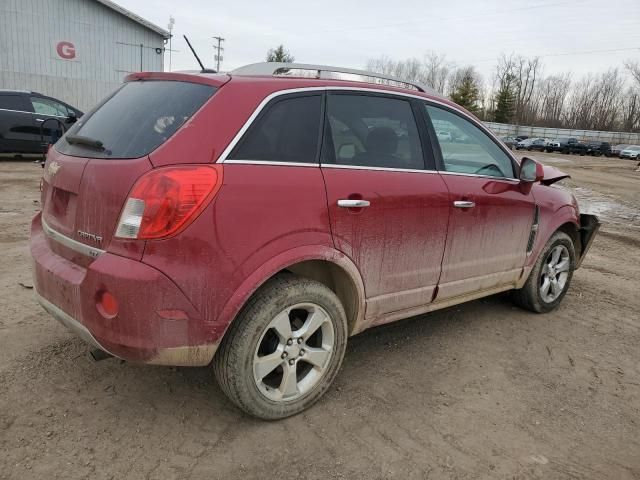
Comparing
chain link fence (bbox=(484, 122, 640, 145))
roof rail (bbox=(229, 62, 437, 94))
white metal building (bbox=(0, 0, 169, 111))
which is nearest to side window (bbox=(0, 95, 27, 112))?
white metal building (bbox=(0, 0, 169, 111))

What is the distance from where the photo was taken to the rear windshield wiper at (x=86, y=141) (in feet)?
8.61

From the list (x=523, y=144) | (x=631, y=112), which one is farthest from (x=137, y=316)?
(x=631, y=112)

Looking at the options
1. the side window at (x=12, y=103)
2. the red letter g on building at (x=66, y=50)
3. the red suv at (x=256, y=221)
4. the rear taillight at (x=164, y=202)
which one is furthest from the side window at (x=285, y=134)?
the red letter g on building at (x=66, y=50)

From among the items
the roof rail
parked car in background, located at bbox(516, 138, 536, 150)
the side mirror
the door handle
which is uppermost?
the roof rail

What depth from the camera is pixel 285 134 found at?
2.70m

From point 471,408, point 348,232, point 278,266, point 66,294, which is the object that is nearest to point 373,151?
point 348,232

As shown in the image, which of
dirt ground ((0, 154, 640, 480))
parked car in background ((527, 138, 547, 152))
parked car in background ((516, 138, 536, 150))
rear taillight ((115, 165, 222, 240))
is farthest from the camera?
parked car in background ((527, 138, 547, 152))

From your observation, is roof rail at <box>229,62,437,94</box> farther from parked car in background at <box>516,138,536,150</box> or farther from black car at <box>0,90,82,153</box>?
parked car in background at <box>516,138,536,150</box>

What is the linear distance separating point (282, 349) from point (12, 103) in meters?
12.8

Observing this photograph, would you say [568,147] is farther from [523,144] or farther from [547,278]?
[547,278]

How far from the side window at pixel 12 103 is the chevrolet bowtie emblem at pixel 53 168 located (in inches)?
458

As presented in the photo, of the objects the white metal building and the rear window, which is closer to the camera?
the rear window

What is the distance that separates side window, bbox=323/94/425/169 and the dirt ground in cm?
135

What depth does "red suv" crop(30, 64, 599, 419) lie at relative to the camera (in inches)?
91.4
